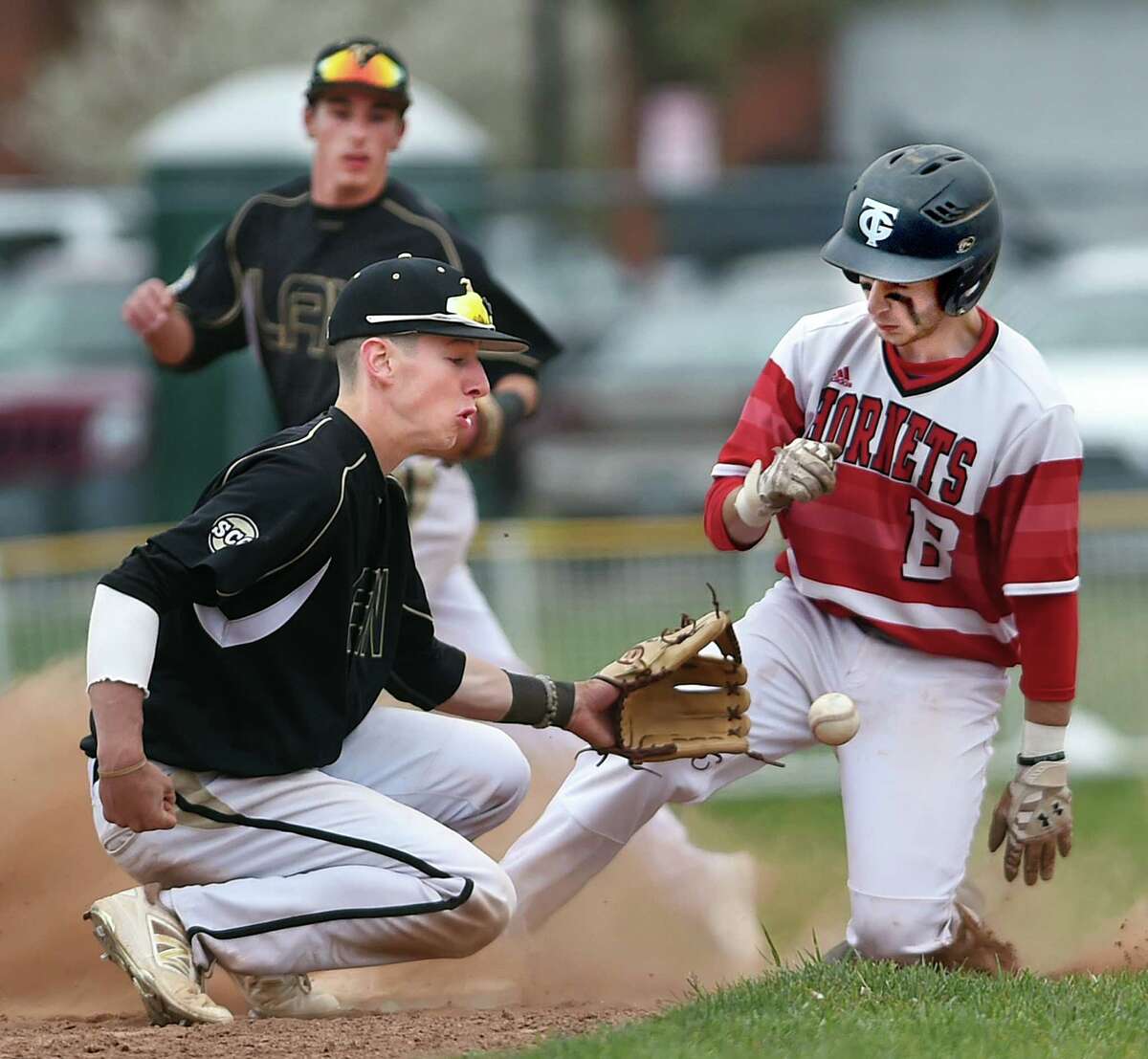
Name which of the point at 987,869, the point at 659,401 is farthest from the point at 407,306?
the point at 659,401

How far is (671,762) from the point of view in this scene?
5664 millimetres

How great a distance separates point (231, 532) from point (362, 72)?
2.75 m

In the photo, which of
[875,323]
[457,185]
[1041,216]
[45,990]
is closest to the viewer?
[875,323]

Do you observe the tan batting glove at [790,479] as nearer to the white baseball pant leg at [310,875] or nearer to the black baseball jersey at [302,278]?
the white baseball pant leg at [310,875]

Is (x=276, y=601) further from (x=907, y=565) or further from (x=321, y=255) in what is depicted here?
(x=321, y=255)

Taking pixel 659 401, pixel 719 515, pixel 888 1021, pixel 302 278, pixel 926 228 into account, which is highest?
pixel 926 228

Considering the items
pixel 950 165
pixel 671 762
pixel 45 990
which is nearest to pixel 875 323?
pixel 950 165

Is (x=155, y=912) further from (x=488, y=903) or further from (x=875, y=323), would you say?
(x=875, y=323)

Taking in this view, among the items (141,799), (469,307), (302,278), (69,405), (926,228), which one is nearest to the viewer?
(141,799)

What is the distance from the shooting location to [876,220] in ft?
17.5

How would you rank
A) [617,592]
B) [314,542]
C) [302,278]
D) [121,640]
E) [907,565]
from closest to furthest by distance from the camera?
[121,640] < [314,542] < [907,565] < [302,278] < [617,592]

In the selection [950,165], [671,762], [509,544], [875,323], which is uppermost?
[950,165]

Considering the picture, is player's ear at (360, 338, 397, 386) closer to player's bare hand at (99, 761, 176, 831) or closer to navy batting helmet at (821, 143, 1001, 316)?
player's bare hand at (99, 761, 176, 831)

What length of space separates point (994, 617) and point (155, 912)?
230 cm
